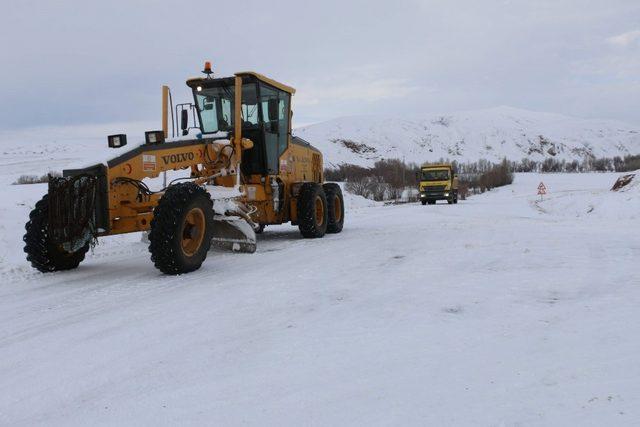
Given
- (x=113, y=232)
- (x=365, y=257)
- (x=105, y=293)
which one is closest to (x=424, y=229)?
(x=365, y=257)

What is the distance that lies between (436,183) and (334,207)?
21.5 m

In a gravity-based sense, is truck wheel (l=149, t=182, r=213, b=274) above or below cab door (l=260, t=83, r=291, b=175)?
below

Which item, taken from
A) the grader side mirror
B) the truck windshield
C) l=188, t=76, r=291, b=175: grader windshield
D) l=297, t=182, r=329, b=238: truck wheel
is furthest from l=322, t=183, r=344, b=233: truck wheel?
the truck windshield

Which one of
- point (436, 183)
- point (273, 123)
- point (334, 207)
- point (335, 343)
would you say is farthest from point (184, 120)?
point (436, 183)

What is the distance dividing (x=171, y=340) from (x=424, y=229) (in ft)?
25.2

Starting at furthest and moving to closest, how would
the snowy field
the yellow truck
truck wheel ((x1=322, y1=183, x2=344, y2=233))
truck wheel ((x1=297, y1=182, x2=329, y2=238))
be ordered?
the yellow truck
truck wheel ((x1=322, y1=183, x2=344, y2=233))
truck wheel ((x1=297, y1=182, x2=329, y2=238))
the snowy field

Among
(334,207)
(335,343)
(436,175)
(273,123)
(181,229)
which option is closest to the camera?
(335,343)

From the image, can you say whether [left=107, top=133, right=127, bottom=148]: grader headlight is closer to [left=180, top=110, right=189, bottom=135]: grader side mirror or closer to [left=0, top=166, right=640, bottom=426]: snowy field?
[left=0, top=166, right=640, bottom=426]: snowy field

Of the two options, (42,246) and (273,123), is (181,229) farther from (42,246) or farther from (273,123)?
(273,123)

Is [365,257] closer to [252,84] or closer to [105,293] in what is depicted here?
[105,293]

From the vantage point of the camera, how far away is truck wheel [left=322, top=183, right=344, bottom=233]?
11477 millimetres

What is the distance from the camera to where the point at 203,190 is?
686cm

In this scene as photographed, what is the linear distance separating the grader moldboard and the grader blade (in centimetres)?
1

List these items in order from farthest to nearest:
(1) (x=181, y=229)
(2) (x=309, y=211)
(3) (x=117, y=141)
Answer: (2) (x=309, y=211) → (3) (x=117, y=141) → (1) (x=181, y=229)
